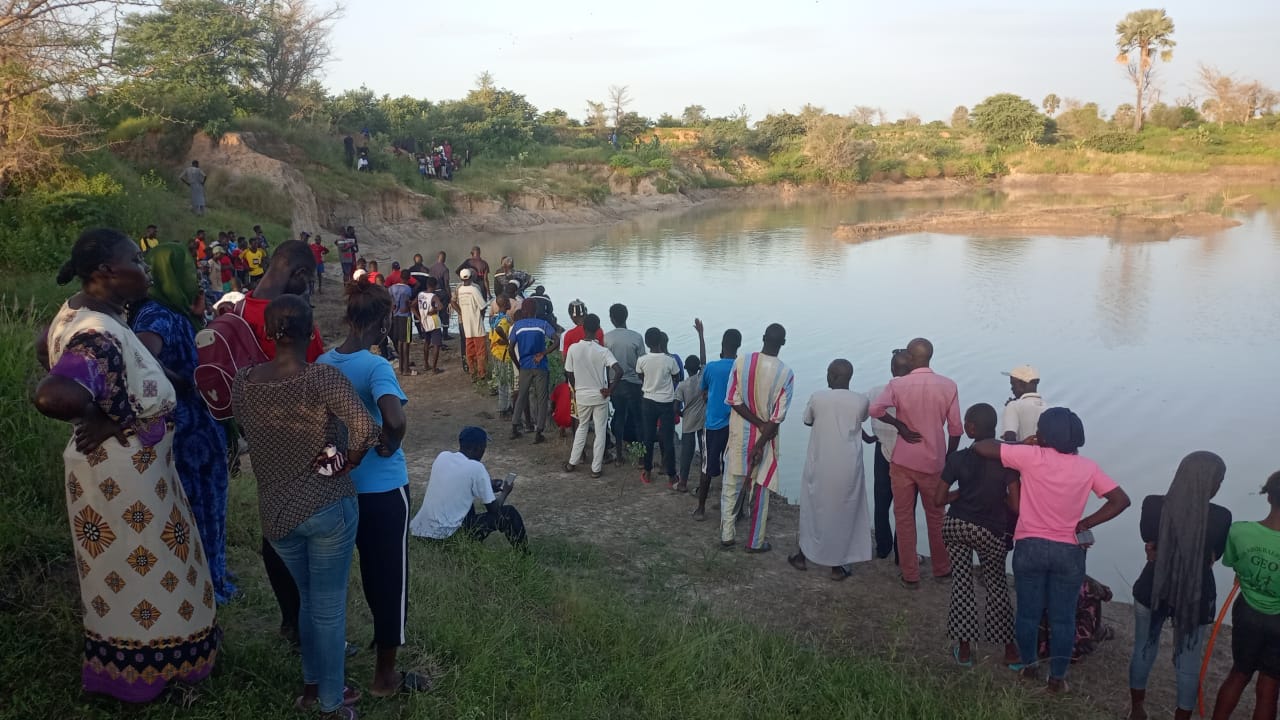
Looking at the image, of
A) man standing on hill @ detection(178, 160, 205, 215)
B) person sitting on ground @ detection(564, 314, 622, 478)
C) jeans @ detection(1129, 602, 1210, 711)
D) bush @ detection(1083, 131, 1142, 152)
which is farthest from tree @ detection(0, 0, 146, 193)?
bush @ detection(1083, 131, 1142, 152)

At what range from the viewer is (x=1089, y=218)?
29.9m

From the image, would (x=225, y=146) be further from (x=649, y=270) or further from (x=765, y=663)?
(x=765, y=663)

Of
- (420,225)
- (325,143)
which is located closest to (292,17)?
(325,143)

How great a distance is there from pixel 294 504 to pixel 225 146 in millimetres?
23777

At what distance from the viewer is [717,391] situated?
6.36 m

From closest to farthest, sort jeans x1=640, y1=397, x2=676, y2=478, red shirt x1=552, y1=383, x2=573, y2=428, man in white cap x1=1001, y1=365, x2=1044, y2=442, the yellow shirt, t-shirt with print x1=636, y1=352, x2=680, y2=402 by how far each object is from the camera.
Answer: man in white cap x1=1001, y1=365, x2=1044, y2=442, t-shirt with print x1=636, y1=352, x2=680, y2=402, jeans x1=640, y1=397, x2=676, y2=478, red shirt x1=552, y1=383, x2=573, y2=428, the yellow shirt

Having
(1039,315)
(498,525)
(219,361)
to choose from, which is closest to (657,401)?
(498,525)

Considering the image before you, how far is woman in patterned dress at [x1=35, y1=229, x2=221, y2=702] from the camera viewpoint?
106 inches

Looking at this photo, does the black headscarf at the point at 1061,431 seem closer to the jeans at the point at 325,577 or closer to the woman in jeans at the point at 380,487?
the woman in jeans at the point at 380,487

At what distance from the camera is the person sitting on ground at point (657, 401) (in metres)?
7.18

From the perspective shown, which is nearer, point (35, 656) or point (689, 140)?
point (35, 656)

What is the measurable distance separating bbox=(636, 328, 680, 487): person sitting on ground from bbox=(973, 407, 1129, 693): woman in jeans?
11.2 ft

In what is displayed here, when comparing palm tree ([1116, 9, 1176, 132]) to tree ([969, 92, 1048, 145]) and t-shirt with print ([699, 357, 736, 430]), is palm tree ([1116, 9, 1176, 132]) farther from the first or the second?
t-shirt with print ([699, 357, 736, 430])

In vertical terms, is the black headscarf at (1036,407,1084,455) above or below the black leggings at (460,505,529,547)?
above
